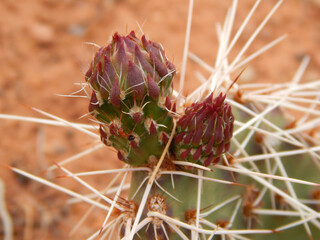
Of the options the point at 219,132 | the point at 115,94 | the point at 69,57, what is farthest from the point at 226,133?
the point at 69,57

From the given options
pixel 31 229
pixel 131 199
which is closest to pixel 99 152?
pixel 31 229

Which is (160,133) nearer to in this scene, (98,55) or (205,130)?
(205,130)

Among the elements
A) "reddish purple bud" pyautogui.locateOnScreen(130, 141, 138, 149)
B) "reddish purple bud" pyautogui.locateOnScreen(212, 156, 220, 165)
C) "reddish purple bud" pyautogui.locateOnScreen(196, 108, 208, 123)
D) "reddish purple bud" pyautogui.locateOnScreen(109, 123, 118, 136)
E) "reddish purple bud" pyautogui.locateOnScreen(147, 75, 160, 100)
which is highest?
"reddish purple bud" pyautogui.locateOnScreen(147, 75, 160, 100)

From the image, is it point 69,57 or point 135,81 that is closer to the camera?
point 135,81

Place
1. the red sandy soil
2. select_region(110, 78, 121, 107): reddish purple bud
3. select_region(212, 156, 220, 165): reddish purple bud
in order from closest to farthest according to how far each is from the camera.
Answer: select_region(110, 78, 121, 107): reddish purple bud < select_region(212, 156, 220, 165): reddish purple bud < the red sandy soil

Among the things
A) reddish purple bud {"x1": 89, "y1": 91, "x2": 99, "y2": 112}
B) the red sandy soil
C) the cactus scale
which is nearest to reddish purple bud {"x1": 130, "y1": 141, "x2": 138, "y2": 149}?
the cactus scale

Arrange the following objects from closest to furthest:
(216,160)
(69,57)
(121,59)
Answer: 1. (121,59)
2. (216,160)
3. (69,57)

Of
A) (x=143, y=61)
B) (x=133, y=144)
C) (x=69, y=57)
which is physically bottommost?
(x=133, y=144)

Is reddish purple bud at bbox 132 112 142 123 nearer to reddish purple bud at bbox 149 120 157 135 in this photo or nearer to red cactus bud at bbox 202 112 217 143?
reddish purple bud at bbox 149 120 157 135
